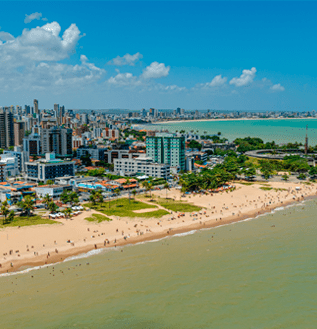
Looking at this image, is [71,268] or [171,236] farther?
[171,236]

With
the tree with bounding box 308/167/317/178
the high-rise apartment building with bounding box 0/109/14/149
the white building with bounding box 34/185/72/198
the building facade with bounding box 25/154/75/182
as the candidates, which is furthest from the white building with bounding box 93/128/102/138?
the white building with bounding box 34/185/72/198

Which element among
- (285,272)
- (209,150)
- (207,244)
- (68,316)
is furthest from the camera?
(209,150)

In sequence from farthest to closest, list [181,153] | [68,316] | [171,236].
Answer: [181,153]
[171,236]
[68,316]

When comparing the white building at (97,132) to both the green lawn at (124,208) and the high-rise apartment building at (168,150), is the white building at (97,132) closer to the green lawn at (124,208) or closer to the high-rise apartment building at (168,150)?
the high-rise apartment building at (168,150)

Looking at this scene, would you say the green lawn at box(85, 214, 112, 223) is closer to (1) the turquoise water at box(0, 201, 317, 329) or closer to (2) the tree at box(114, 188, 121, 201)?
(1) the turquoise water at box(0, 201, 317, 329)

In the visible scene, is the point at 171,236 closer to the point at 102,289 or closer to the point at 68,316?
the point at 102,289

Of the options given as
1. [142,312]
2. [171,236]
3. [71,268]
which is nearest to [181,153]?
[171,236]

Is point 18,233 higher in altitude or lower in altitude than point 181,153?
lower
